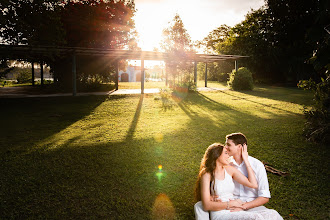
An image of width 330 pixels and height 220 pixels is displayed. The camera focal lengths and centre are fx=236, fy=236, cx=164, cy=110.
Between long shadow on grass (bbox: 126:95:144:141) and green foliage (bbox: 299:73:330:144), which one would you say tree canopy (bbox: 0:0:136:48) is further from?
green foliage (bbox: 299:73:330:144)

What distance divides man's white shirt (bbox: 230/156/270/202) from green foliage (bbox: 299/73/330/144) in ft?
17.0

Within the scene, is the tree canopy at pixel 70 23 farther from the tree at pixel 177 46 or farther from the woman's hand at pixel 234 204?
A: the woman's hand at pixel 234 204

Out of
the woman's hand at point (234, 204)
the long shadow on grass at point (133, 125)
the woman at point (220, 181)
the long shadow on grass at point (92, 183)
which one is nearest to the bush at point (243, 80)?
the long shadow on grass at point (133, 125)

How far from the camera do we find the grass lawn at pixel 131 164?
4.05m

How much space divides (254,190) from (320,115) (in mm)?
5531

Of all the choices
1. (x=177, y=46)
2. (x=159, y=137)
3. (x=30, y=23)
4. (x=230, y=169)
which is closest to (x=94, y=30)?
(x=177, y=46)

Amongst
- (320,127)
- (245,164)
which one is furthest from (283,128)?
(245,164)

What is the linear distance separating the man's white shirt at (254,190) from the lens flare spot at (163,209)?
119 centimetres

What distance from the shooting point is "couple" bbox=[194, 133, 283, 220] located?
9.98 ft

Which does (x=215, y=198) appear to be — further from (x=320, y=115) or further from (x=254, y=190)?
(x=320, y=115)

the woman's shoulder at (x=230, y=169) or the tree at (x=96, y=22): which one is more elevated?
the tree at (x=96, y=22)

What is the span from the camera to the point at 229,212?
3016 millimetres

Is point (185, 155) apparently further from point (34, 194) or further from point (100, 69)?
point (100, 69)

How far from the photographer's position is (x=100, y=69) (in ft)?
88.9
